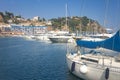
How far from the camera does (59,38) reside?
87438 millimetres

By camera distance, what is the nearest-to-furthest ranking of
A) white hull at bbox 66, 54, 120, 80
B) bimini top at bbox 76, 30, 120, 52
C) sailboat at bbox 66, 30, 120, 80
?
white hull at bbox 66, 54, 120, 80 < sailboat at bbox 66, 30, 120, 80 < bimini top at bbox 76, 30, 120, 52

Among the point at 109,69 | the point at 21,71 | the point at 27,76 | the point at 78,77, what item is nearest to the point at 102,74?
the point at 109,69

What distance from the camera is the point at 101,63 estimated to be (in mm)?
20781

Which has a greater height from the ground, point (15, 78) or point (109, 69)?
point (109, 69)

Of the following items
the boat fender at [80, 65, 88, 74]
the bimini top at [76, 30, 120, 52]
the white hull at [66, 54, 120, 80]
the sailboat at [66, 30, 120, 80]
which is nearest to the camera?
the white hull at [66, 54, 120, 80]

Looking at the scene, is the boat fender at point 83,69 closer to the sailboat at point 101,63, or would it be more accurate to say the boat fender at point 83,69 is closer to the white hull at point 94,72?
the sailboat at point 101,63

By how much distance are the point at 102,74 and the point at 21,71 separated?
1096 cm

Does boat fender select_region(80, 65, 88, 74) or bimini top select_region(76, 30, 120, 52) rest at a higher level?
bimini top select_region(76, 30, 120, 52)

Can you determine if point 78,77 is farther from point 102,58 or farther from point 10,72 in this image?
point 10,72

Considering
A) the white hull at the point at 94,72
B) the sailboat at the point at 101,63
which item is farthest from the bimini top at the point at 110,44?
the white hull at the point at 94,72

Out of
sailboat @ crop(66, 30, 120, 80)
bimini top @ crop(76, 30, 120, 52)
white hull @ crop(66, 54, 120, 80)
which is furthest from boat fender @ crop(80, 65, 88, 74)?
bimini top @ crop(76, 30, 120, 52)

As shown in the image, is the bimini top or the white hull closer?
the white hull

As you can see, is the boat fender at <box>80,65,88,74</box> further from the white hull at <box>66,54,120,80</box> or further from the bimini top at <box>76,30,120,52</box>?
the bimini top at <box>76,30,120,52</box>

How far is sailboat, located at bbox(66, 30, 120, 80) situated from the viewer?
19.7 meters
